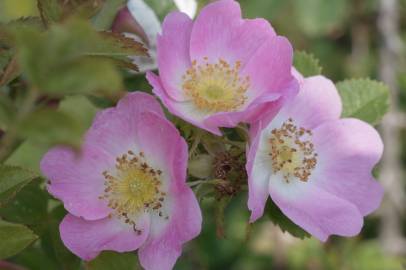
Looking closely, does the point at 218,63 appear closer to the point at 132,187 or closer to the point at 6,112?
the point at 132,187

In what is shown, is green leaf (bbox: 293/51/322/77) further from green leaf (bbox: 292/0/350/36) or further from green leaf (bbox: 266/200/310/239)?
green leaf (bbox: 292/0/350/36)

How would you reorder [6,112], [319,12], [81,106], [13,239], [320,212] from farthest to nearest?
1. [319,12]
2. [81,106]
3. [320,212]
4. [13,239]
5. [6,112]

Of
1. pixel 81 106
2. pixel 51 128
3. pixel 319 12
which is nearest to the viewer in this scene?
pixel 51 128

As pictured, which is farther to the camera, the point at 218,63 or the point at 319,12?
the point at 319,12

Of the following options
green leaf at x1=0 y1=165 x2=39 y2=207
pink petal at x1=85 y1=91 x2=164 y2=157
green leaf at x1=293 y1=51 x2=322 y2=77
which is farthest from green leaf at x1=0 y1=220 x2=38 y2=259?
green leaf at x1=293 y1=51 x2=322 y2=77

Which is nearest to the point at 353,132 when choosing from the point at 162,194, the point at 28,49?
the point at 162,194

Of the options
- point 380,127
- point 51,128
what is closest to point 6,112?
point 51,128

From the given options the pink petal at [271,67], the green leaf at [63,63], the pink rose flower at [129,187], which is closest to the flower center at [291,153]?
the pink petal at [271,67]
